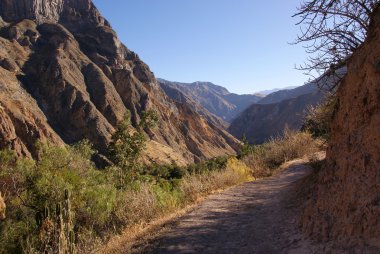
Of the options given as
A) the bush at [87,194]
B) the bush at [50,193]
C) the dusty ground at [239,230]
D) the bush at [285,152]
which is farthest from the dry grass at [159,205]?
the bush at [50,193]

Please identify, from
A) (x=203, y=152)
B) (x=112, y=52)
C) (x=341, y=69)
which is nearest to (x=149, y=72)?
(x=112, y=52)

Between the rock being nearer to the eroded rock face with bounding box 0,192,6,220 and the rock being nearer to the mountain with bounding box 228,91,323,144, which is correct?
the eroded rock face with bounding box 0,192,6,220

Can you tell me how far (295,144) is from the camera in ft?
50.7

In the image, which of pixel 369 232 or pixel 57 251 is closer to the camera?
pixel 369 232

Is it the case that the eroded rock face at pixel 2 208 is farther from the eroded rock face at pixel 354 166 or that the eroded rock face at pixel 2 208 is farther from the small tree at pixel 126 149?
the eroded rock face at pixel 354 166

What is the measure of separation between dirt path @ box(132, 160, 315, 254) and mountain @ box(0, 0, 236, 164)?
57.1 meters

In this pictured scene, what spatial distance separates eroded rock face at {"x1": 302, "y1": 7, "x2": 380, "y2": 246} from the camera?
14.3 feet

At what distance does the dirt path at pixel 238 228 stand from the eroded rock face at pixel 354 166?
17.0 inches

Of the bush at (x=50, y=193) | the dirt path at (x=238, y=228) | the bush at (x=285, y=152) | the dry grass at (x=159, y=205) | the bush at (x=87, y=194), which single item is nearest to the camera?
the dirt path at (x=238, y=228)

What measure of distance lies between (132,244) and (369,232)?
3.84m

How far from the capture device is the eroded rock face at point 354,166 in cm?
437

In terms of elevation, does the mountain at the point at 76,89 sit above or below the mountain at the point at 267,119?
above

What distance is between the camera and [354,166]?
496 centimetres

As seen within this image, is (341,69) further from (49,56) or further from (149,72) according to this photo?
(149,72)
